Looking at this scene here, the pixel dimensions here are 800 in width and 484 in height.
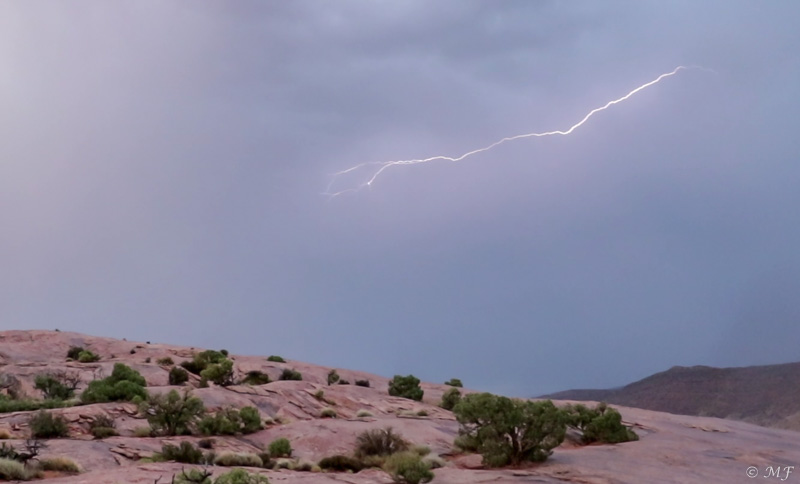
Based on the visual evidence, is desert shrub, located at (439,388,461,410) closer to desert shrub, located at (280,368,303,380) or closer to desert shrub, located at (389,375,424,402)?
desert shrub, located at (389,375,424,402)

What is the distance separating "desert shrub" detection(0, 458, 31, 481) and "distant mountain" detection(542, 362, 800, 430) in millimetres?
57331

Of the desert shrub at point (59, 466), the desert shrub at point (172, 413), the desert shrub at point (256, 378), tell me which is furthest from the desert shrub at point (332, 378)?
the desert shrub at point (59, 466)

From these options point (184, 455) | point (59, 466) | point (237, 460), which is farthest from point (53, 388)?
point (237, 460)

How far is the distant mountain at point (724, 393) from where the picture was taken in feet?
215

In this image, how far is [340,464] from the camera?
61.7ft

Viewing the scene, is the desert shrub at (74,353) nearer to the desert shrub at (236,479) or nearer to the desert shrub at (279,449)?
the desert shrub at (279,449)

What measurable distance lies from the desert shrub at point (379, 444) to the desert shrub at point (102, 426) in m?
8.50

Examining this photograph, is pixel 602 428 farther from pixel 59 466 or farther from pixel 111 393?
pixel 111 393

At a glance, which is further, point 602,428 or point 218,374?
point 218,374

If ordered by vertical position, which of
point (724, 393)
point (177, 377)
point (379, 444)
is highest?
point (724, 393)

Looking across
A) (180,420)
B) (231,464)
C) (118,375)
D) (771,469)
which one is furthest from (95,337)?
(771,469)

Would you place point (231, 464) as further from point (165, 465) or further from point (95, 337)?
point (95, 337)

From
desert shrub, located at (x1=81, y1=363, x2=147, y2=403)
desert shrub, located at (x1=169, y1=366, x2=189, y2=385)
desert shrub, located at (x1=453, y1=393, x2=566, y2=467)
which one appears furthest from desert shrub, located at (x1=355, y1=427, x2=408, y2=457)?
desert shrub, located at (x1=169, y1=366, x2=189, y2=385)

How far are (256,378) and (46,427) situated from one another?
61.8ft
